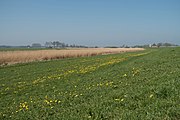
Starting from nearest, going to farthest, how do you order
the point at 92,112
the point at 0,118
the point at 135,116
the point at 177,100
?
the point at 135,116 → the point at 177,100 → the point at 92,112 → the point at 0,118

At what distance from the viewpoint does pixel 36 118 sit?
736 centimetres

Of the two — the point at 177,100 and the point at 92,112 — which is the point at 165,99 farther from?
the point at 92,112

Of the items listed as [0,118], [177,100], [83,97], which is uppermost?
[177,100]

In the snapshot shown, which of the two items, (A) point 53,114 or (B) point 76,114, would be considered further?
(A) point 53,114

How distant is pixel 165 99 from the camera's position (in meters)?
6.44

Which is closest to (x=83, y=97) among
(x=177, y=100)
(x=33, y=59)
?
(x=177, y=100)

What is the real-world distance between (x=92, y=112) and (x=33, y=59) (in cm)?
3689

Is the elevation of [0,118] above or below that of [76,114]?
below

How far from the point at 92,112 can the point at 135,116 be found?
151 cm

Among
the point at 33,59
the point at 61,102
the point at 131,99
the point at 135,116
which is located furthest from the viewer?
the point at 33,59

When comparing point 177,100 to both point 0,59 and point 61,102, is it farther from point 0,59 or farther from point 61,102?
point 0,59

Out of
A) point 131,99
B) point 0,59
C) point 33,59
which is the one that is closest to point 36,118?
point 131,99

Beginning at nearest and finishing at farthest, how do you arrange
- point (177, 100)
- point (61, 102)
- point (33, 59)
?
point (177, 100) → point (61, 102) → point (33, 59)

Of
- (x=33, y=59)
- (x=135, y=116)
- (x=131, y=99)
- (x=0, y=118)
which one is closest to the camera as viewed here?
(x=135, y=116)
